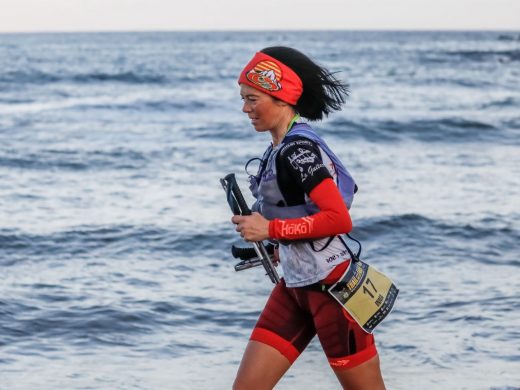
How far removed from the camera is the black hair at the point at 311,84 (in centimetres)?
410

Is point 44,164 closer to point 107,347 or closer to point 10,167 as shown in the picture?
point 10,167

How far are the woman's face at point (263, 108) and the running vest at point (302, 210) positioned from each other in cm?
11

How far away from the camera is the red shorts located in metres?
4.07

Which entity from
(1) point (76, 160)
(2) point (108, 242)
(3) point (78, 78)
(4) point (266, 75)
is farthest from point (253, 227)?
(3) point (78, 78)

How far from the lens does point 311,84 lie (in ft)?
13.5

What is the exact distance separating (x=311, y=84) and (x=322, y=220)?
635mm

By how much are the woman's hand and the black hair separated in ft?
1.80

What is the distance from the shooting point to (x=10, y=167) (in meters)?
18.5

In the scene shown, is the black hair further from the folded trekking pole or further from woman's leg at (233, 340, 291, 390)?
woman's leg at (233, 340, 291, 390)

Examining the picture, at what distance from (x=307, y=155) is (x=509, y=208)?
35.4 ft

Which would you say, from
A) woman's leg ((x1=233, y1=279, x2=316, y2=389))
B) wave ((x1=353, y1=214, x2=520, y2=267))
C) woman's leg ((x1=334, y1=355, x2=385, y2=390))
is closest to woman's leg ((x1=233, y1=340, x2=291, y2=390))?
woman's leg ((x1=233, y1=279, x2=316, y2=389))

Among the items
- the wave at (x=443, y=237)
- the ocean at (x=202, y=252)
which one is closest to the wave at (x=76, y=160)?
the ocean at (x=202, y=252)

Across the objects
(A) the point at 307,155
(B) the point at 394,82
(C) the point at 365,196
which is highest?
(A) the point at 307,155

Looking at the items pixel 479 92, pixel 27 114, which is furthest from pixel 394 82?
pixel 27 114
